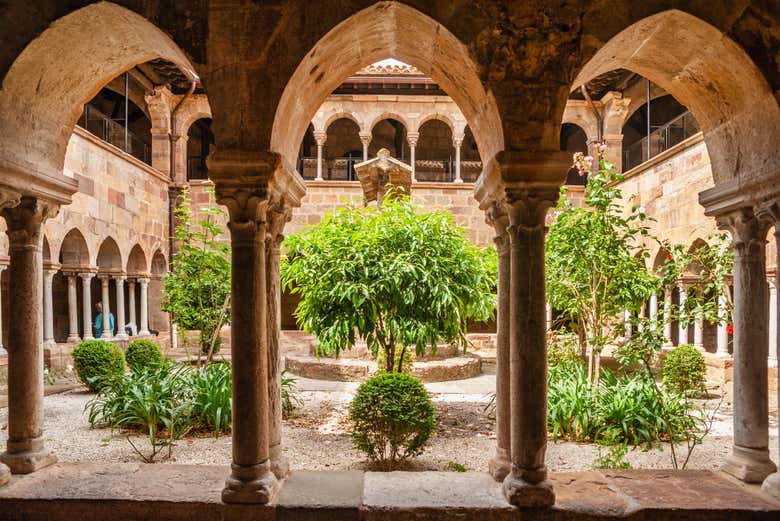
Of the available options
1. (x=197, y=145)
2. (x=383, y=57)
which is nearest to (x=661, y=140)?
(x=383, y=57)

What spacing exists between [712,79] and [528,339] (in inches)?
78.2

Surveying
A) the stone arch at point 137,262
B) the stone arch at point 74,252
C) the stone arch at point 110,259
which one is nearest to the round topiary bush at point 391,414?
the stone arch at point 74,252

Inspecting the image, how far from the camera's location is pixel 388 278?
17.4ft

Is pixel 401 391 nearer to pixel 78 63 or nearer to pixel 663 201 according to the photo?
pixel 78 63

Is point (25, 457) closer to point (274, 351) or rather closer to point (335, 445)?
point (274, 351)

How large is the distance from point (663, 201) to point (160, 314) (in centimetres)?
1272

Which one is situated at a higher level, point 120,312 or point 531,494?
point 120,312

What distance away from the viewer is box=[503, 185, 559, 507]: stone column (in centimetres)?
A: 294

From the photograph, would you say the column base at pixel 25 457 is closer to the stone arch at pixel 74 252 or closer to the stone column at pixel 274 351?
the stone column at pixel 274 351

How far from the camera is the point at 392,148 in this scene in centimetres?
1992

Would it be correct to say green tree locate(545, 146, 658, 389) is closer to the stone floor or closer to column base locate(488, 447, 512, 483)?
the stone floor

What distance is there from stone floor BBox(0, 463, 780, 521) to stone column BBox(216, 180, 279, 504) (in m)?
0.21

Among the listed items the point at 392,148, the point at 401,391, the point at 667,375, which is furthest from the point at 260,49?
the point at 392,148

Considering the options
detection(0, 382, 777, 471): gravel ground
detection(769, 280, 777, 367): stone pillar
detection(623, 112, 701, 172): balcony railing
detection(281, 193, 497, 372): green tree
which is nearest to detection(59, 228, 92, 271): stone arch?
detection(0, 382, 777, 471): gravel ground
